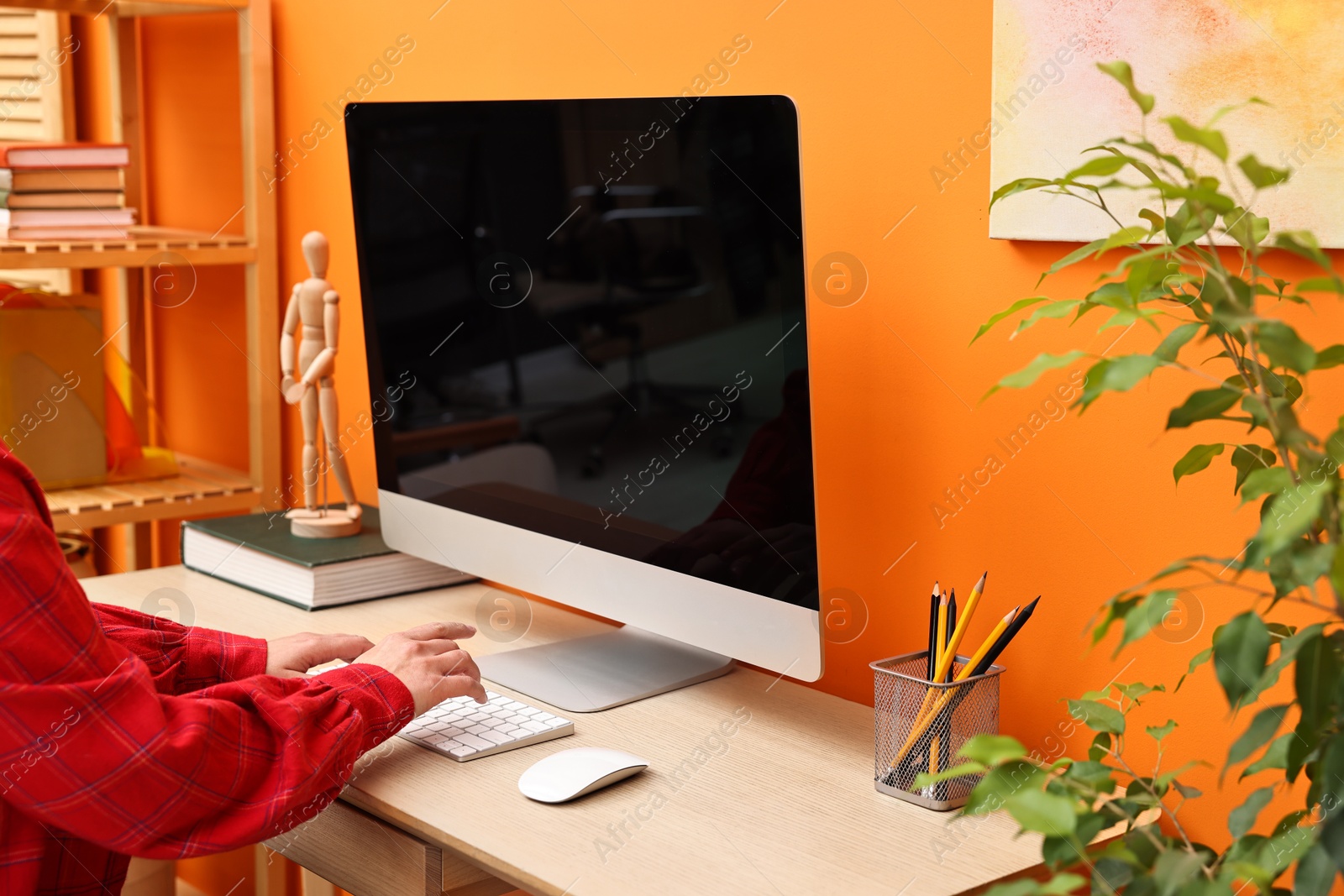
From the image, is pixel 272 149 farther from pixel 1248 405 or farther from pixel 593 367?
pixel 1248 405

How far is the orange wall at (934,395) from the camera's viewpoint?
1.13m

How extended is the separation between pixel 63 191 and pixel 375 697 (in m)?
1.25

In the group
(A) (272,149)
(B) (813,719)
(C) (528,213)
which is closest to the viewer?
(B) (813,719)

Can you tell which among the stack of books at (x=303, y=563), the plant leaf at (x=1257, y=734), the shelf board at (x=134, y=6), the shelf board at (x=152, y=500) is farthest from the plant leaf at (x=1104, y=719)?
the shelf board at (x=134, y=6)

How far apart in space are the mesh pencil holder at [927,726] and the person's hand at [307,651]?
0.59 meters

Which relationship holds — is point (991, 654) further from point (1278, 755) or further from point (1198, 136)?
point (1198, 136)

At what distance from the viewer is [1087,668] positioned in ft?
3.92

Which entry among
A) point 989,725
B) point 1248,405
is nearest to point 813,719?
point 989,725

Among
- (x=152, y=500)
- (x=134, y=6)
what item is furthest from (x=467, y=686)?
(x=134, y=6)

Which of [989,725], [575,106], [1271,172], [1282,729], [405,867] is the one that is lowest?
[405,867]

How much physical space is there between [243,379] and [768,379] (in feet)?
4.83

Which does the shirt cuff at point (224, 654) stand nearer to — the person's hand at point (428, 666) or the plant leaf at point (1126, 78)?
the person's hand at point (428, 666)

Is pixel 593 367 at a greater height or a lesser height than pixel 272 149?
lesser

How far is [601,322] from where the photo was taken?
1.36m
